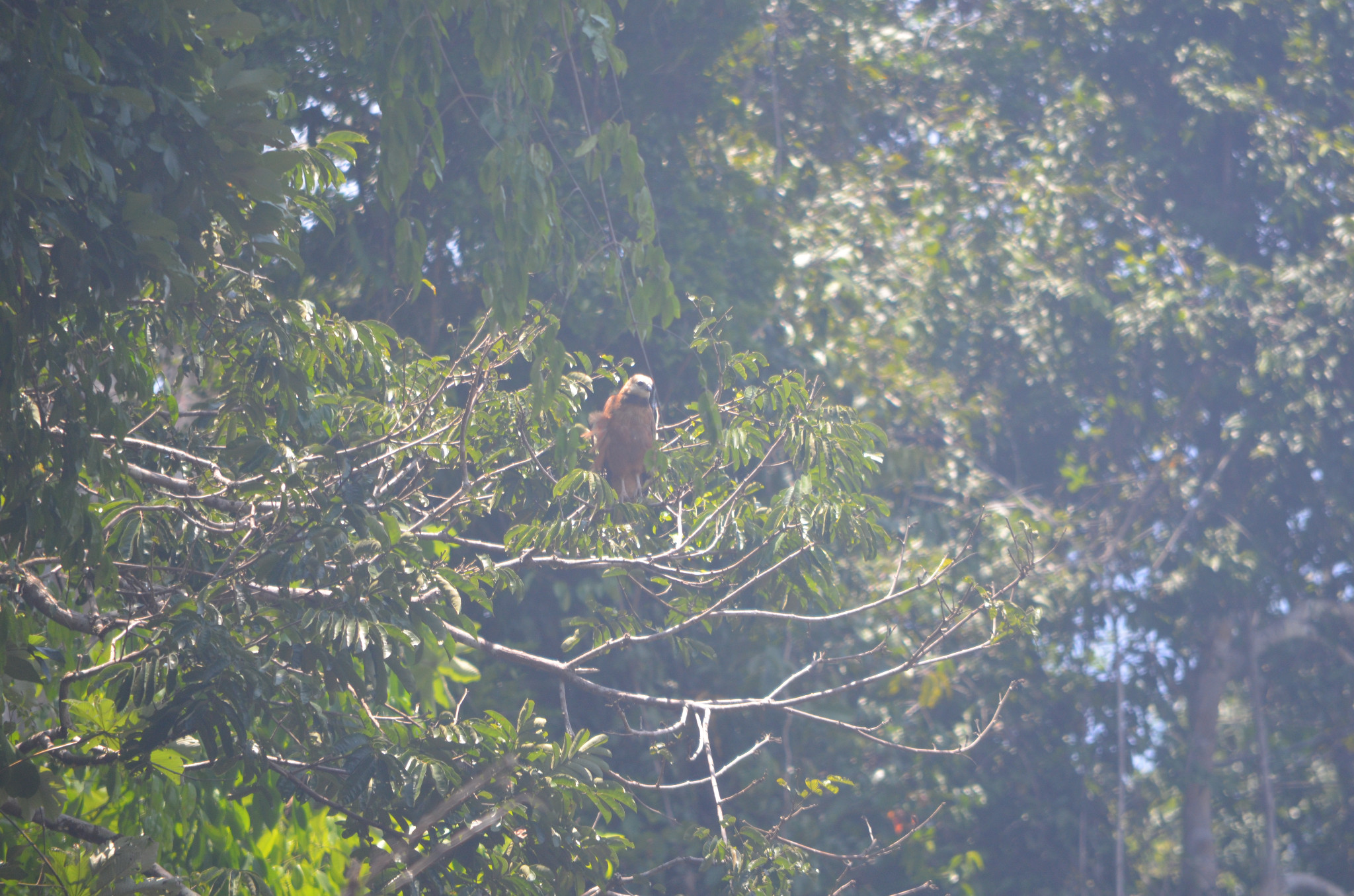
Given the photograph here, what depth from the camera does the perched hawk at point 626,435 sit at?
3.77m

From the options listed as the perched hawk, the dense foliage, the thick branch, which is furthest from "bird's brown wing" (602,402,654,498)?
the thick branch

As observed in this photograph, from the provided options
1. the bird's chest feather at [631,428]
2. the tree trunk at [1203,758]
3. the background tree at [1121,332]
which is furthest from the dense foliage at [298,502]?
the tree trunk at [1203,758]

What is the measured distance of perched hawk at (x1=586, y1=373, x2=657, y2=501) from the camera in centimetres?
377

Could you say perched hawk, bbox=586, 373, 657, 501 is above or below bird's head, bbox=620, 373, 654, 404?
below

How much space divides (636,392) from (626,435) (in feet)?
0.52

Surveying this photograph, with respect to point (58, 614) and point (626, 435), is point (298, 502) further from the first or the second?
point (626, 435)

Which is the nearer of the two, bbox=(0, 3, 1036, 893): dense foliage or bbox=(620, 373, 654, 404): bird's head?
bbox=(0, 3, 1036, 893): dense foliage

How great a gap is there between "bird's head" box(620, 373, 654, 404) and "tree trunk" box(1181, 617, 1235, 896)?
4471 millimetres

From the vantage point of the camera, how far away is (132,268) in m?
2.39

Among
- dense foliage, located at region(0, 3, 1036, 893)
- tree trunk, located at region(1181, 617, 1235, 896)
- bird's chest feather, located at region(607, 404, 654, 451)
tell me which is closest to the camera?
dense foliage, located at region(0, 3, 1036, 893)

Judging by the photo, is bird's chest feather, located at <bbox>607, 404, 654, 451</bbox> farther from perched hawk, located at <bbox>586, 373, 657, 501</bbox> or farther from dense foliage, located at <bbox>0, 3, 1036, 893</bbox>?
dense foliage, located at <bbox>0, 3, 1036, 893</bbox>

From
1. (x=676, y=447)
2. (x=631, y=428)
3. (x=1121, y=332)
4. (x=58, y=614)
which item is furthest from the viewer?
(x=1121, y=332)

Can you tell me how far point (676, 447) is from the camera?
11.7 feet

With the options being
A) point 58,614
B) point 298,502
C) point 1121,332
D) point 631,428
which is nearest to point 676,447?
point 631,428
